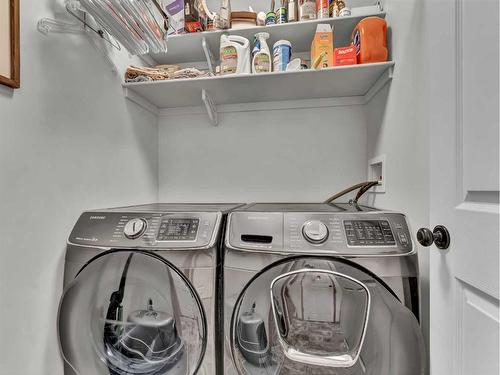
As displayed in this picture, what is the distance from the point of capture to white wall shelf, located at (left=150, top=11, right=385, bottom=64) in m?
1.37

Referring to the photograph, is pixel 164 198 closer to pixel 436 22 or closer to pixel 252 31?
pixel 252 31

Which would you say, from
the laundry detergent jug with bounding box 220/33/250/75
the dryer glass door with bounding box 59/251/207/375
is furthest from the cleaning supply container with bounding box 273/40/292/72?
the dryer glass door with bounding box 59/251/207/375

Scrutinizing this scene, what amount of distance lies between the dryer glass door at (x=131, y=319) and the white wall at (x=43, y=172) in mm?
115

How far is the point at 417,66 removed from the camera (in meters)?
0.97

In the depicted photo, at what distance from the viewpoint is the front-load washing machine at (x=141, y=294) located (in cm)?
92

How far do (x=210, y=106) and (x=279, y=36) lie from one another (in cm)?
58

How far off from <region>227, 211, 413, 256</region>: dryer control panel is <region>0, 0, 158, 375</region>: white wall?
0.74m

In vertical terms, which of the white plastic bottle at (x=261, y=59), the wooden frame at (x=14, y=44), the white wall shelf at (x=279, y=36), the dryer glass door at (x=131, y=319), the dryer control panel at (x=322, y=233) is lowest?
the dryer glass door at (x=131, y=319)

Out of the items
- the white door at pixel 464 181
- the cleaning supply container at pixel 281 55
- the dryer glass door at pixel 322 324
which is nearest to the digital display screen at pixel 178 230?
the dryer glass door at pixel 322 324

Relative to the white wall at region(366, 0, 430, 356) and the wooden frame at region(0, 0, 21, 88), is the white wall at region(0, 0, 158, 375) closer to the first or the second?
the wooden frame at region(0, 0, 21, 88)

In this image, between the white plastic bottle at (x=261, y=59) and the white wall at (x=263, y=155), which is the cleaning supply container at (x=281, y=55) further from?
the white wall at (x=263, y=155)

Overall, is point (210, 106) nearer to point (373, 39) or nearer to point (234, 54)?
point (234, 54)

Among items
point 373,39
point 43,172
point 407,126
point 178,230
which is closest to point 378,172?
point 407,126

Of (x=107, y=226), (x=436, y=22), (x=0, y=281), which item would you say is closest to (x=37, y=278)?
(x=0, y=281)
